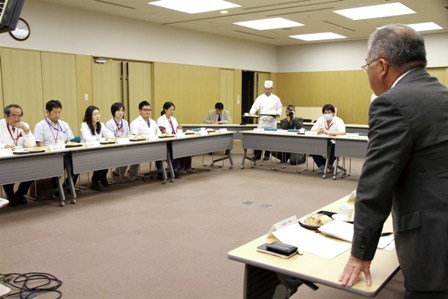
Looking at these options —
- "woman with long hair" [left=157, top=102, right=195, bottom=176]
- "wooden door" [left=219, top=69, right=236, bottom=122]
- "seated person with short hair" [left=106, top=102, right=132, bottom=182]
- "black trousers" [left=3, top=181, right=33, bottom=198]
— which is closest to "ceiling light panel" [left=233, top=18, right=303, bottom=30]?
"wooden door" [left=219, top=69, right=236, bottom=122]

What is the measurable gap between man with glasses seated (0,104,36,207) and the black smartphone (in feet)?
14.2

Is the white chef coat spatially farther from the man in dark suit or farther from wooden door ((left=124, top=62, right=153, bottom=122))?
the man in dark suit

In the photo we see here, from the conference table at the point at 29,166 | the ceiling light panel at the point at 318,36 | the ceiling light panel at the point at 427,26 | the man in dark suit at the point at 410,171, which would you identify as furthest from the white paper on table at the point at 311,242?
the ceiling light panel at the point at 318,36

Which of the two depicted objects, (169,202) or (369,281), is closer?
(369,281)

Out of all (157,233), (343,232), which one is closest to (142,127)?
(157,233)

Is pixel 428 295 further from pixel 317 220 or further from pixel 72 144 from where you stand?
pixel 72 144

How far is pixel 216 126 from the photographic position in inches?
353

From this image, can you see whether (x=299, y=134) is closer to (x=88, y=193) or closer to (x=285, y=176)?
(x=285, y=176)

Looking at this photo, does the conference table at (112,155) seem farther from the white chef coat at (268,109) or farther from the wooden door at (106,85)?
the white chef coat at (268,109)

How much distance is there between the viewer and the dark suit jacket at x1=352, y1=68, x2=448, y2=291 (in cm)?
121

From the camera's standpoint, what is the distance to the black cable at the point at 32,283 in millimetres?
2770

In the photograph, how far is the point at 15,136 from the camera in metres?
A: 5.21

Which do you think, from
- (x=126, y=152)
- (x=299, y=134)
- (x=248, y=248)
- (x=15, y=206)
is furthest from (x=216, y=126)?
(x=248, y=248)

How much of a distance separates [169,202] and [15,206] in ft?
6.09
